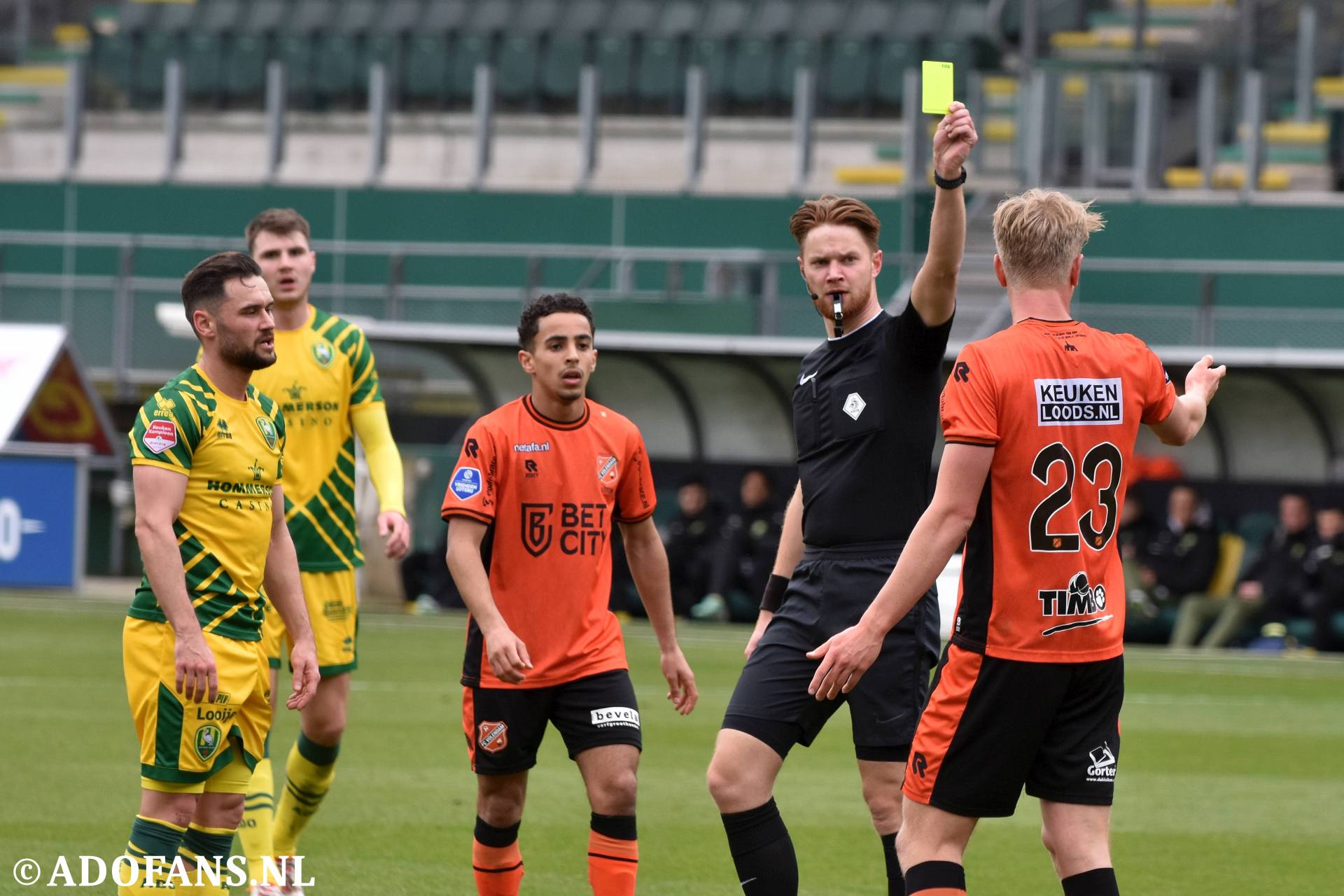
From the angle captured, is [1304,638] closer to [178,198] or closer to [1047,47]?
[1047,47]

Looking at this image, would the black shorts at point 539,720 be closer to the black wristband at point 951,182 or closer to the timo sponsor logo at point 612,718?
the timo sponsor logo at point 612,718

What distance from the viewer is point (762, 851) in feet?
17.1

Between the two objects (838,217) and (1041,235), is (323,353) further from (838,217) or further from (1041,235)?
(1041,235)

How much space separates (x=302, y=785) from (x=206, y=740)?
5.42 feet

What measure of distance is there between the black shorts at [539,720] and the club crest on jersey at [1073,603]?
5.04 ft

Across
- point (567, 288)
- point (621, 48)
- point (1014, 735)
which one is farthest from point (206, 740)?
point (621, 48)

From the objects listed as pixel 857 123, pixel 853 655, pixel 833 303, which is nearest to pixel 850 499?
pixel 833 303

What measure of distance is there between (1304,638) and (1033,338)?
13.3 m

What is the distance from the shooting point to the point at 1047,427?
14.3 feet

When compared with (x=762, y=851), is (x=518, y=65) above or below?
above

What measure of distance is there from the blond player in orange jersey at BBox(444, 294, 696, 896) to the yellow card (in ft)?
5.06

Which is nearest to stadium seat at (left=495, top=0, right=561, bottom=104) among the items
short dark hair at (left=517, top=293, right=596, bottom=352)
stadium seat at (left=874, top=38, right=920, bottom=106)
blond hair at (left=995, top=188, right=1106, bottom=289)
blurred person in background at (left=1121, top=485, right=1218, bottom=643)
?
stadium seat at (left=874, top=38, right=920, bottom=106)

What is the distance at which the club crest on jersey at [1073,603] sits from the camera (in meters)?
4.39

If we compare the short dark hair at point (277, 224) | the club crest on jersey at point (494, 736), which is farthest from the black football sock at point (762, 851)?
the short dark hair at point (277, 224)
